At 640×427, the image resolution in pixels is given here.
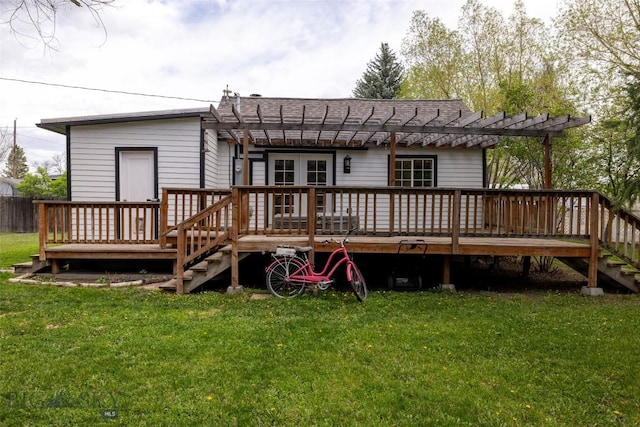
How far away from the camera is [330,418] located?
245 centimetres

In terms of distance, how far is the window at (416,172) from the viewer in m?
9.46

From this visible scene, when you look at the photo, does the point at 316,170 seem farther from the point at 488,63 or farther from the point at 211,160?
the point at 488,63

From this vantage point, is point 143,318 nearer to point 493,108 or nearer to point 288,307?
point 288,307

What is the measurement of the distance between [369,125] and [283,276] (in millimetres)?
3043

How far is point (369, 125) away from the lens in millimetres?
6887

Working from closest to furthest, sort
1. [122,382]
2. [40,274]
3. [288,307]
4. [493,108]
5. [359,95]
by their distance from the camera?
1. [122,382]
2. [288,307]
3. [40,274]
4. [493,108]
5. [359,95]

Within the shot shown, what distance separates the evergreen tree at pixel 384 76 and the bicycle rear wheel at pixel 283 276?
18194 millimetres

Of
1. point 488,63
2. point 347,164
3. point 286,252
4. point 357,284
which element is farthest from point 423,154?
point 488,63

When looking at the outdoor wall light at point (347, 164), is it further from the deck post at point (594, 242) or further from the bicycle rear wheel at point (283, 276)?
the deck post at point (594, 242)

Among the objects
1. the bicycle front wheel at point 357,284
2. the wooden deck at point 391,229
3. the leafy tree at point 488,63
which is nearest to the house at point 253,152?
the wooden deck at point 391,229

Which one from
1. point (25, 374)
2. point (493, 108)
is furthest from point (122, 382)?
point (493, 108)

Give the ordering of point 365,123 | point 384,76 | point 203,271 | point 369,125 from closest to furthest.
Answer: point 203,271, point 369,125, point 365,123, point 384,76

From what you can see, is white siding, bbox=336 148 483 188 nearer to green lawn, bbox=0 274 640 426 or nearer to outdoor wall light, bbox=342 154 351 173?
outdoor wall light, bbox=342 154 351 173

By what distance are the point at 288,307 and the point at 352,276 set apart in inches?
38.8
